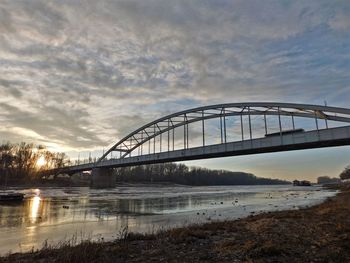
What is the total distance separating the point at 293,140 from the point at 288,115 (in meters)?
7.57

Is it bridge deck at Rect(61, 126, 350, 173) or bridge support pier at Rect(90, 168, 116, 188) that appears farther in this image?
bridge support pier at Rect(90, 168, 116, 188)

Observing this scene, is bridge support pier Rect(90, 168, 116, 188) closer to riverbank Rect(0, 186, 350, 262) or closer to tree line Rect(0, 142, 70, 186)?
tree line Rect(0, 142, 70, 186)

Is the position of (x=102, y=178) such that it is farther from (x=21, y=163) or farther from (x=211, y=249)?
(x=211, y=249)

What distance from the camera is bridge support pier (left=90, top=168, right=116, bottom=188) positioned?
106562 millimetres

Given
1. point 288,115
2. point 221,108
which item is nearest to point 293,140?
point 288,115

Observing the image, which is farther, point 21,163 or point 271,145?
point 21,163

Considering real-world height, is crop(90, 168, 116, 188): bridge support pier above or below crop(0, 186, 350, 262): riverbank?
above

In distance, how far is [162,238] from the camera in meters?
10.3

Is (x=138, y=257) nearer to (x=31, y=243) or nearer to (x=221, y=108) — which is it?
(x=31, y=243)

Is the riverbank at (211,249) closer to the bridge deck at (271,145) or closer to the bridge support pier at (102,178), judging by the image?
the bridge deck at (271,145)

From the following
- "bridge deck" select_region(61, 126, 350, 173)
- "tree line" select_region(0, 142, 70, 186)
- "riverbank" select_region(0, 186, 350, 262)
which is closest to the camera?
"riverbank" select_region(0, 186, 350, 262)

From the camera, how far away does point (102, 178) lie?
4247 inches

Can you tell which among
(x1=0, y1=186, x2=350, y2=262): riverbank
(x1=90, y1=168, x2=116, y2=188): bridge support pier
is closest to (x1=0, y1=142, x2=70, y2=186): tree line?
(x1=90, y1=168, x2=116, y2=188): bridge support pier

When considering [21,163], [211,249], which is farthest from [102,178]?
[211,249]
